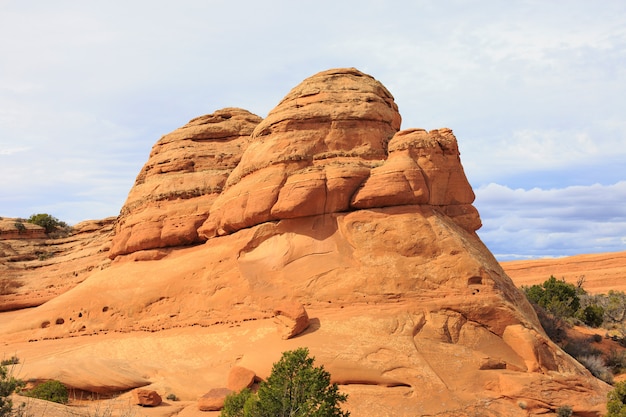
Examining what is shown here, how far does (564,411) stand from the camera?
49.1 ft

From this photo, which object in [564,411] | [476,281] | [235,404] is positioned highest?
[476,281]

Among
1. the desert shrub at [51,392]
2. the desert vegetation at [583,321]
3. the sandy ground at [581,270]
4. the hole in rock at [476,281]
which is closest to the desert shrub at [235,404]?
the desert shrub at [51,392]

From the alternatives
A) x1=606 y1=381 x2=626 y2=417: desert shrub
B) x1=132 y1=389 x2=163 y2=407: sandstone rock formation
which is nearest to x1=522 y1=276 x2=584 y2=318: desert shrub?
x1=606 y1=381 x2=626 y2=417: desert shrub

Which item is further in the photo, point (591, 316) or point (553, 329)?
point (591, 316)

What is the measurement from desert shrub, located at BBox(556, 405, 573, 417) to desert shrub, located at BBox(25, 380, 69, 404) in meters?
13.4

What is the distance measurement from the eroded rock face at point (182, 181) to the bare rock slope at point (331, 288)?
114 mm

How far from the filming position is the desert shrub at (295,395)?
39.3 feet

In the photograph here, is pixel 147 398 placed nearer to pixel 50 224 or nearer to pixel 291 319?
pixel 291 319

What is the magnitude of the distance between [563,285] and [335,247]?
21.6 m

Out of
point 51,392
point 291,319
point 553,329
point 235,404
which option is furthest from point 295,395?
point 553,329

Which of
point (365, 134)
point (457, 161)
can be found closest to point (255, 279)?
point (365, 134)

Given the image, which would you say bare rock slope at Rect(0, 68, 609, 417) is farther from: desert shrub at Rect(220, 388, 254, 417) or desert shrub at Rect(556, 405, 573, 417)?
desert shrub at Rect(220, 388, 254, 417)

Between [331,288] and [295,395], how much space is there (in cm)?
643

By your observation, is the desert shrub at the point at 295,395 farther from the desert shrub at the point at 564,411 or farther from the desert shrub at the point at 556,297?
the desert shrub at the point at 556,297
